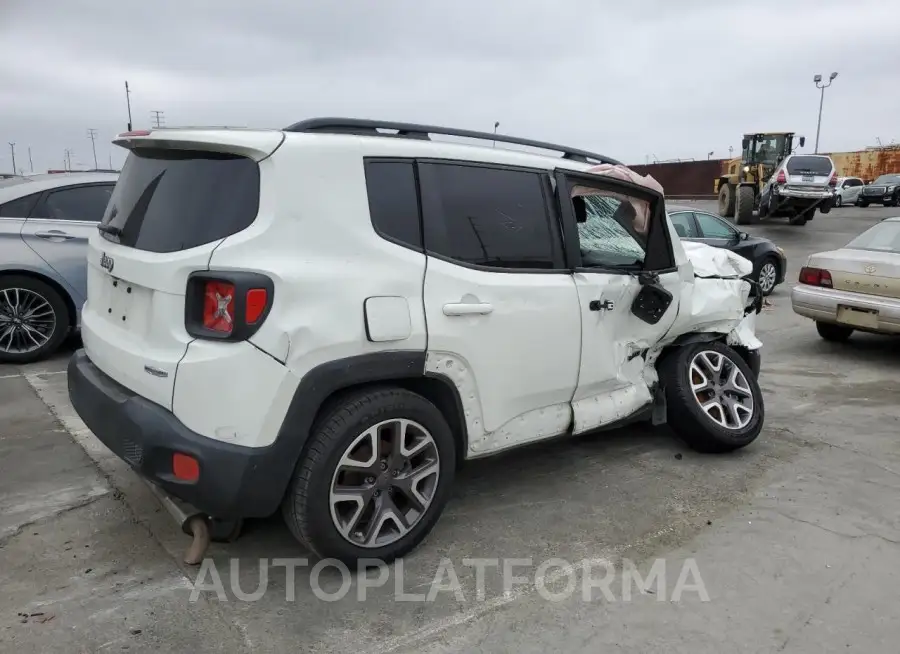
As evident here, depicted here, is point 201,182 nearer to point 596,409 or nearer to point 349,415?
point 349,415

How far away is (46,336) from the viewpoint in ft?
20.5

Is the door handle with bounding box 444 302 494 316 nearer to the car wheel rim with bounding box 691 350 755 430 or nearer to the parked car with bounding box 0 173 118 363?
the car wheel rim with bounding box 691 350 755 430

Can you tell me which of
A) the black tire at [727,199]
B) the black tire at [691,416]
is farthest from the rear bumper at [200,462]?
the black tire at [727,199]

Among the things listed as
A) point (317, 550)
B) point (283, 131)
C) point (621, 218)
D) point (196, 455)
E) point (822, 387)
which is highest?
point (283, 131)

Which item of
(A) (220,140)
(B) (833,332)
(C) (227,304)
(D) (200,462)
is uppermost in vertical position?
(A) (220,140)

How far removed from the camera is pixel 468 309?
308cm

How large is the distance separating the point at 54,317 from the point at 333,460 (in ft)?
15.4

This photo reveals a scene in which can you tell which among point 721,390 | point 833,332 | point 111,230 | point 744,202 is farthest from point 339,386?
point 744,202

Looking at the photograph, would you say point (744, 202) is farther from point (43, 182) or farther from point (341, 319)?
point (341, 319)

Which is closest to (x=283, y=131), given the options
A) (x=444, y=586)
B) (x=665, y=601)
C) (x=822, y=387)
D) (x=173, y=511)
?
(x=173, y=511)

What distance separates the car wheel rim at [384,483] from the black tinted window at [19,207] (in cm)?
492

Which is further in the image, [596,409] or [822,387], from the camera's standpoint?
[822,387]

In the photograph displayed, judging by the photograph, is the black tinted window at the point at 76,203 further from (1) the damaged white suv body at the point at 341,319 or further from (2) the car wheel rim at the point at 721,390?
(2) the car wheel rim at the point at 721,390

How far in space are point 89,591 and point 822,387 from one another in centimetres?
586
